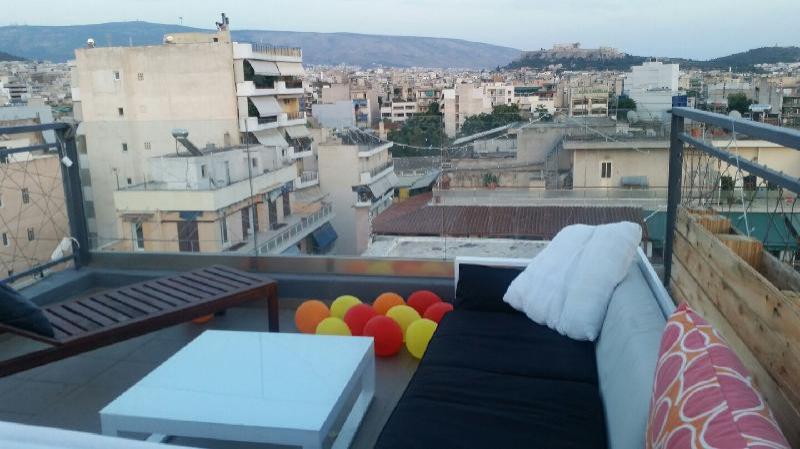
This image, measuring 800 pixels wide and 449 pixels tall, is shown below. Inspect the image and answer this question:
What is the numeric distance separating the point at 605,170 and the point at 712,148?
90.2 inches

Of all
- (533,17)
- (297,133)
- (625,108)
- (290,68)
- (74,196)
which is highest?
(533,17)

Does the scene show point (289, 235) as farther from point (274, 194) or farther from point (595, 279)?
point (595, 279)

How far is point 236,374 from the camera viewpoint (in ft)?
7.41

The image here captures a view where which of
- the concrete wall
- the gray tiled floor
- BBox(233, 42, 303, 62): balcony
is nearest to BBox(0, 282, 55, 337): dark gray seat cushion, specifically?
the gray tiled floor

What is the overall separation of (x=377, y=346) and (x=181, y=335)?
4.02ft

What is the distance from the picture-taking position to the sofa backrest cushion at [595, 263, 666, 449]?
1.53m

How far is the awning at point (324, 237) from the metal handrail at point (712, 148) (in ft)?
7.57

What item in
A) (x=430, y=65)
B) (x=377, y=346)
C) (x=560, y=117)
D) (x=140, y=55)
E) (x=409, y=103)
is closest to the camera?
(x=377, y=346)

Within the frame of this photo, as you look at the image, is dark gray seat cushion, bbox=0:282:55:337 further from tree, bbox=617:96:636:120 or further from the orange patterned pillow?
tree, bbox=617:96:636:120

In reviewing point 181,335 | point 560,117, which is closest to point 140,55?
point 560,117

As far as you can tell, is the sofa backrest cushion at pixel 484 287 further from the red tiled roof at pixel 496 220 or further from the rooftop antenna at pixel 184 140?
the rooftop antenna at pixel 184 140

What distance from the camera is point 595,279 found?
2541 mm

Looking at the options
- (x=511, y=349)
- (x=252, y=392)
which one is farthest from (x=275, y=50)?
(x=252, y=392)

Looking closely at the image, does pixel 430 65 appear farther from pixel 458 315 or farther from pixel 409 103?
pixel 458 315
